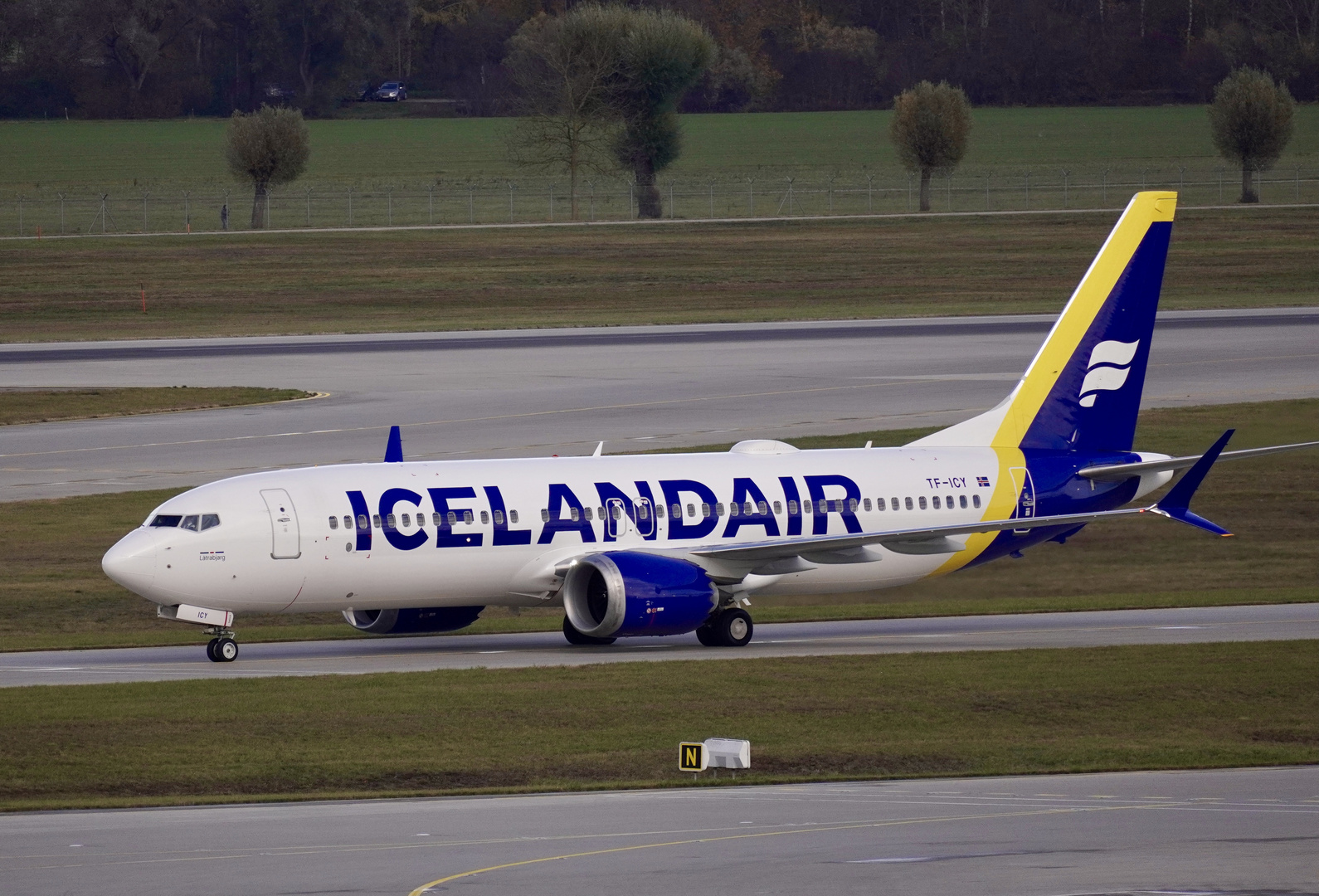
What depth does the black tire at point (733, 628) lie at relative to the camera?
40.8m

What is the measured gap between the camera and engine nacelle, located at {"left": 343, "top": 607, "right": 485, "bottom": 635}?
135 feet

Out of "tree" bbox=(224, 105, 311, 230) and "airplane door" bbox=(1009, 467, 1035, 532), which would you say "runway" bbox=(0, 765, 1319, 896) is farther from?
"tree" bbox=(224, 105, 311, 230)

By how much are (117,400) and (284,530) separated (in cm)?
4049

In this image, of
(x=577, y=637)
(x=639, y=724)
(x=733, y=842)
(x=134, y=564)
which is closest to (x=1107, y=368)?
(x=577, y=637)

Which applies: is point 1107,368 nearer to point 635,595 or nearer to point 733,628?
point 733,628

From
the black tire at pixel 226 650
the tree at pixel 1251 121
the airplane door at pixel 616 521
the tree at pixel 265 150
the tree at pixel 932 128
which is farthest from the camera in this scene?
the tree at pixel 1251 121

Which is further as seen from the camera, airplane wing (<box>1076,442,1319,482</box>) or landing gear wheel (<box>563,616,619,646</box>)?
airplane wing (<box>1076,442,1319,482</box>)

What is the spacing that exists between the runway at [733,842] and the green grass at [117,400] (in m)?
51.0

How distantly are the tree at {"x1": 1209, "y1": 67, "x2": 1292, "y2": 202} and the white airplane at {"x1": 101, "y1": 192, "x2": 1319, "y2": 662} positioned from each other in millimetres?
119543

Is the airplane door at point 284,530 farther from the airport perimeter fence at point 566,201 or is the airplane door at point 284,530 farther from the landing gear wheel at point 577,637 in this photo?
the airport perimeter fence at point 566,201

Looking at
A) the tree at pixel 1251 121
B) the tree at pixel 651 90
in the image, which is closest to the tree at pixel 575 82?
the tree at pixel 651 90

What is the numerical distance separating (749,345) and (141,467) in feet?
118

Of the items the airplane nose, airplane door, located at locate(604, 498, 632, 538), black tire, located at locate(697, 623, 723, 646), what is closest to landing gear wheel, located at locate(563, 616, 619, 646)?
black tire, located at locate(697, 623, 723, 646)

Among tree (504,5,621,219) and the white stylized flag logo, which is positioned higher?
tree (504,5,621,219)
